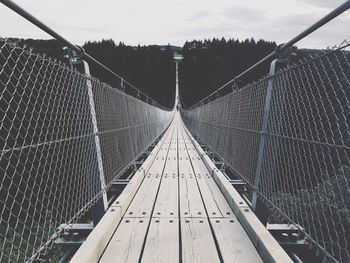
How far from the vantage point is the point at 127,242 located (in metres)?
1.78

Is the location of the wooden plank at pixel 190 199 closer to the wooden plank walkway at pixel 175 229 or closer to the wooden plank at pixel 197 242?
the wooden plank walkway at pixel 175 229

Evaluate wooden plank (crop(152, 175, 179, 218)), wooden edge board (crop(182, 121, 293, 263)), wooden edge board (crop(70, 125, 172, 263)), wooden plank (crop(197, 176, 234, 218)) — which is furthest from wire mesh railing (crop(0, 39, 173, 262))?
wooden edge board (crop(182, 121, 293, 263))

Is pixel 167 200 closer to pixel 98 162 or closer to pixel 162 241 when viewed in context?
pixel 98 162

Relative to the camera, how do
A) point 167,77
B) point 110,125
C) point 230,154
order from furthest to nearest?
1. point 167,77
2. point 230,154
3. point 110,125

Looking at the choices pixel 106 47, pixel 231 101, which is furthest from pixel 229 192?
pixel 106 47

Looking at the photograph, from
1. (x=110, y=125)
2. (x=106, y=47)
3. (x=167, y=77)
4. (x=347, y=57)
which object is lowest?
(x=110, y=125)

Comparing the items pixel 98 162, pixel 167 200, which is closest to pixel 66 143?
pixel 98 162

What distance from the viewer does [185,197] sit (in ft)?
8.93

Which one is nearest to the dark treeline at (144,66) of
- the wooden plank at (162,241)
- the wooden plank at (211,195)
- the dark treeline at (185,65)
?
the dark treeline at (185,65)

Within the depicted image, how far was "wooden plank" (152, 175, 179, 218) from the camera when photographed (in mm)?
2291

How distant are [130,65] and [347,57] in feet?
178

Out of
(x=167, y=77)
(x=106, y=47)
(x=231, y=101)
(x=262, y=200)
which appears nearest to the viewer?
(x=262, y=200)

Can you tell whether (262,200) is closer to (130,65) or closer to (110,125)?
(110,125)

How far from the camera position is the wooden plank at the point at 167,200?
7.52 feet
